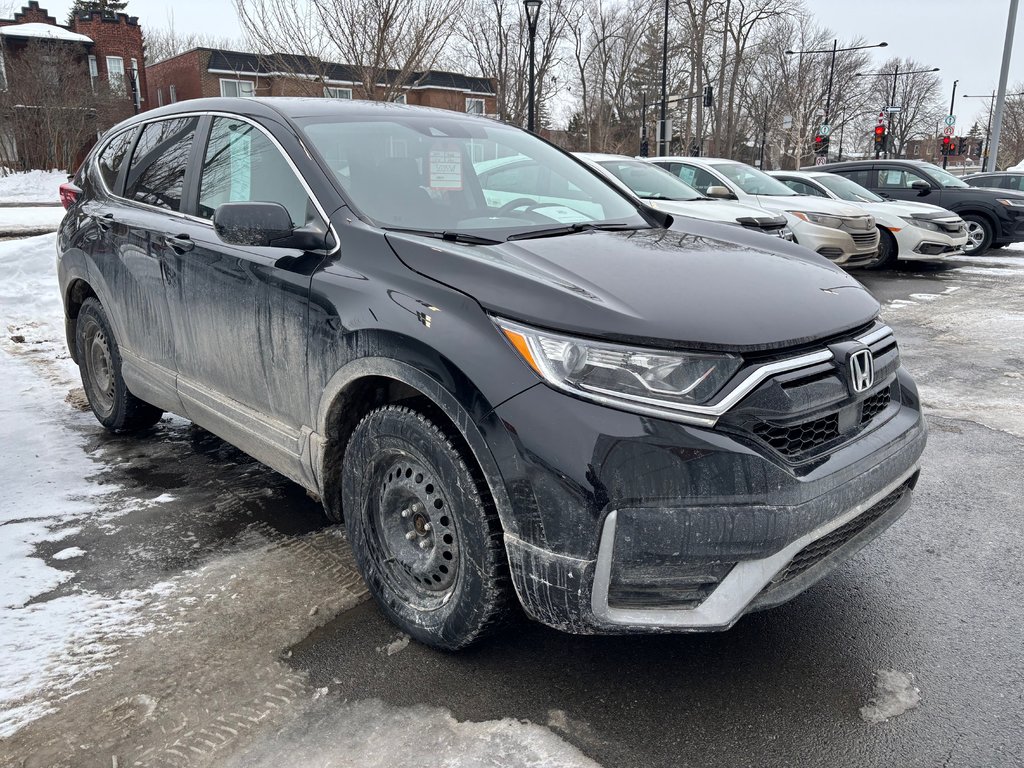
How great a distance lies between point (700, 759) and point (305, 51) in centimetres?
1680

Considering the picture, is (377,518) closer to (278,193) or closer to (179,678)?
(179,678)

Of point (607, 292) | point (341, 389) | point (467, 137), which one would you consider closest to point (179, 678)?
point (341, 389)

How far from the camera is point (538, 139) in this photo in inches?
163

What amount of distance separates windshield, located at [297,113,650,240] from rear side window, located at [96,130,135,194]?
67.3 inches

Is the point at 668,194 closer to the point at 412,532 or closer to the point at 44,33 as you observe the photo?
the point at 412,532

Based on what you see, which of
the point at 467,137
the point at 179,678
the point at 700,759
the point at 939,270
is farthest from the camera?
the point at 939,270

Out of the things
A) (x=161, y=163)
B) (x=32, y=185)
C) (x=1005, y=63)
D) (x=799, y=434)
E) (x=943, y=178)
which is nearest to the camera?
(x=799, y=434)

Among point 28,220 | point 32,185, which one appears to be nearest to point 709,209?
point 28,220

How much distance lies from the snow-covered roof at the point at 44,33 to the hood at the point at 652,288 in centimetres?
4886

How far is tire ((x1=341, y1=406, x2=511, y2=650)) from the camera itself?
2.35 metres

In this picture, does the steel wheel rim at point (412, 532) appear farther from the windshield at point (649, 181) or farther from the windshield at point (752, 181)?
the windshield at point (752, 181)

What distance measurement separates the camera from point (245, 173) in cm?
337

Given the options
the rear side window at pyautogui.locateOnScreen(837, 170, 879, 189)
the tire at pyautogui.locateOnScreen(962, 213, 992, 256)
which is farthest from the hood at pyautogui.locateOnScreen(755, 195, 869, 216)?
the tire at pyautogui.locateOnScreen(962, 213, 992, 256)

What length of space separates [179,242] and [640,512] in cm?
251
